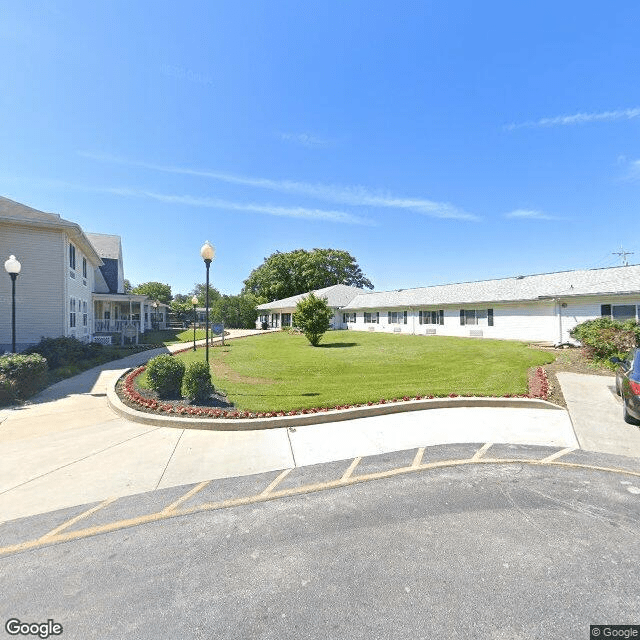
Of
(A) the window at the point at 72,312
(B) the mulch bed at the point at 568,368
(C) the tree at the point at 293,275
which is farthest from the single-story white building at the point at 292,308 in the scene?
(B) the mulch bed at the point at 568,368

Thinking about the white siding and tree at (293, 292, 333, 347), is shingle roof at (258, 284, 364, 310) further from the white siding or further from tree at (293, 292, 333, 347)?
the white siding

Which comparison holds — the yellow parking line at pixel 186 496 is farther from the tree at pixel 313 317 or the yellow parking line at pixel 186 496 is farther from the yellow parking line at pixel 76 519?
the tree at pixel 313 317

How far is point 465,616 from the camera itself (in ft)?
8.68

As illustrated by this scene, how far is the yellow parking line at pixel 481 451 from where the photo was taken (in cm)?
563

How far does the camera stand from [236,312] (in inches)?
1774

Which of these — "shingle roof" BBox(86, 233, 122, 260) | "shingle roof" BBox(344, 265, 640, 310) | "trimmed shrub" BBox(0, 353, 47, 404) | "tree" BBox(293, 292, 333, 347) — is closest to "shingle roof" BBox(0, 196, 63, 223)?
"trimmed shrub" BBox(0, 353, 47, 404)

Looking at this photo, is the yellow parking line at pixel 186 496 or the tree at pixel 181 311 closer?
the yellow parking line at pixel 186 496

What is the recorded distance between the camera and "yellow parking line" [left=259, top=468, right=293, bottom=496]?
15.1 ft

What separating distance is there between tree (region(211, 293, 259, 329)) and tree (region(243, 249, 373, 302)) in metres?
9.87

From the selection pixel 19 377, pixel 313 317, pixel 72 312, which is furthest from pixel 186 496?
pixel 313 317

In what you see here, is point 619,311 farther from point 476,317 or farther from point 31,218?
point 31,218

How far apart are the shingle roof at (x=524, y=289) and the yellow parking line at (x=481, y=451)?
745 inches

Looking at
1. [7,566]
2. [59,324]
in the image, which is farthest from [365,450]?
[59,324]

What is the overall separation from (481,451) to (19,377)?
11915mm
